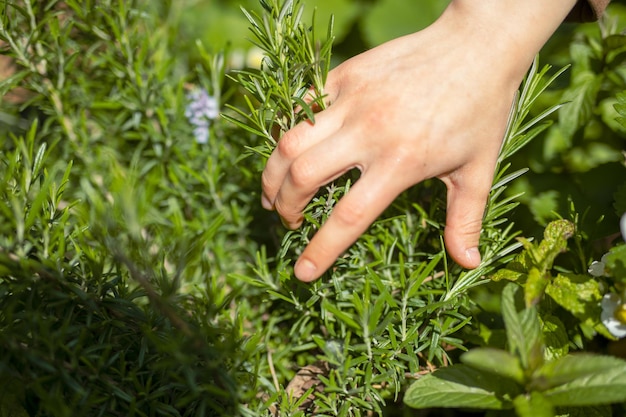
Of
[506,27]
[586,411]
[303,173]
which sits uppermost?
[506,27]

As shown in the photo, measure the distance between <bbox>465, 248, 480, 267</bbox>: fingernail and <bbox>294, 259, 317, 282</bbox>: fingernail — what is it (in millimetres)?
305

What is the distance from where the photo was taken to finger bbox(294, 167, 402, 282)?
94 centimetres

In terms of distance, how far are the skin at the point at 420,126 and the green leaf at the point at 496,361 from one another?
255mm

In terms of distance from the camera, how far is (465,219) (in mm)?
1049

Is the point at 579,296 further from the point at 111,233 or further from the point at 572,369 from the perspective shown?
the point at 111,233

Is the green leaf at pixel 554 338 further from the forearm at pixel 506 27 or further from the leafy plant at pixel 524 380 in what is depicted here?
the forearm at pixel 506 27

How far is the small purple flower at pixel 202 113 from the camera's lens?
1504mm

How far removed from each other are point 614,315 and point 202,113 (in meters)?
1.10

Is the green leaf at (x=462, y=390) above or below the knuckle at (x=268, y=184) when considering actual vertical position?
below

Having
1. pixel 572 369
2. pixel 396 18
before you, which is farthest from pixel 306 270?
pixel 396 18

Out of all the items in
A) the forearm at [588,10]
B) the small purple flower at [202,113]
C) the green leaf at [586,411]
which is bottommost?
the green leaf at [586,411]

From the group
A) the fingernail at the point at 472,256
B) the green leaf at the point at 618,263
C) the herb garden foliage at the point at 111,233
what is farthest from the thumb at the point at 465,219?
the herb garden foliage at the point at 111,233

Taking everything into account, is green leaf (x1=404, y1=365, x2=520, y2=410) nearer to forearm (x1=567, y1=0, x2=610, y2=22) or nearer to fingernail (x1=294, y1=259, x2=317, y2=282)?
fingernail (x1=294, y1=259, x2=317, y2=282)

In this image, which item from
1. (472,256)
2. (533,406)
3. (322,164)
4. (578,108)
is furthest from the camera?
(578,108)
